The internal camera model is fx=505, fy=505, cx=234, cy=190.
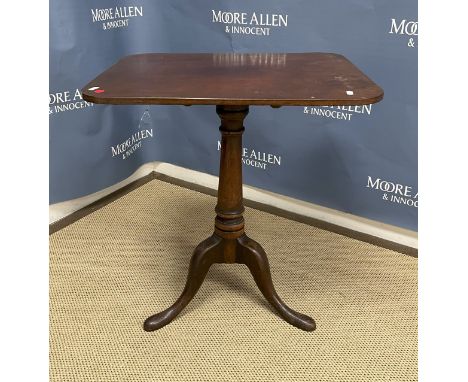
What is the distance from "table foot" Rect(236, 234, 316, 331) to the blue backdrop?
733 millimetres

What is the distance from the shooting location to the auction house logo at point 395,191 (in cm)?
210

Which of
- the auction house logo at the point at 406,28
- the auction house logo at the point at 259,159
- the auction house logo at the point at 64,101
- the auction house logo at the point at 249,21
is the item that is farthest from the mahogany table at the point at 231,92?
the auction house logo at the point at 259,159

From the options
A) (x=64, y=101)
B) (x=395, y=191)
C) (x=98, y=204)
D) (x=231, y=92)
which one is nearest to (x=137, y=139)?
(x=98, y=204)

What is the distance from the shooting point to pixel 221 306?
180cm

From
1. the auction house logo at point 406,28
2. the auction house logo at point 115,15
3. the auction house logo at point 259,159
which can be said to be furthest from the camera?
the auction house logo at point 259,159

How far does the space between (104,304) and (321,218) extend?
109 centimetres

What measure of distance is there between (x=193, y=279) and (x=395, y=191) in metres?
0.97

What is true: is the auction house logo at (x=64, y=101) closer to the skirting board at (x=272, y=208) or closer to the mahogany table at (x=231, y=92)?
the skirting board at (x=272, y=208)

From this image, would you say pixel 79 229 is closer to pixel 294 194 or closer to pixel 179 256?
pixel 179 256

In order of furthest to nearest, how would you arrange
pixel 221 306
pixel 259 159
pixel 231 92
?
pixel 259 159 → pixel 221 306 → pixel 231 92

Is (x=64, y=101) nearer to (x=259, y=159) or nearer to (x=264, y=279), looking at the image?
(x=259, y=159)

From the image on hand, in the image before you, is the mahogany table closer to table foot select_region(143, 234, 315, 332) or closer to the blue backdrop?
table foot select_region(143, 234, 315, 332)

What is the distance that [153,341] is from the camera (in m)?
1.64

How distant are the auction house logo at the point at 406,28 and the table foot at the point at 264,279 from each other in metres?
0.98
